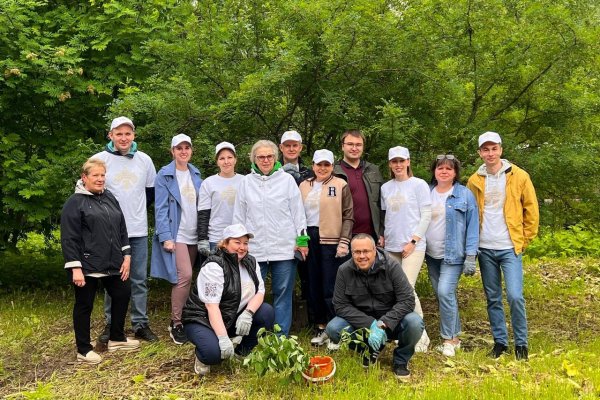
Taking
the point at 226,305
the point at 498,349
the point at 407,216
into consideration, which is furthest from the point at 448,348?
the point at 226,305

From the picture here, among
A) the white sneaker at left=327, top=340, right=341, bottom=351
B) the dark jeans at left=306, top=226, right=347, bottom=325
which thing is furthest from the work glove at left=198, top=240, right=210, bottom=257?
the white sneaker at left=327, top=340, right=341, bottom=351

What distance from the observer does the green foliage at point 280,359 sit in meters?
4.29

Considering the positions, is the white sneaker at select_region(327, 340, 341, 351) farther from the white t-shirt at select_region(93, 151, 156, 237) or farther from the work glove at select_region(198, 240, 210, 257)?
the white t-shirt at select_region(93, 151, 156, 237)

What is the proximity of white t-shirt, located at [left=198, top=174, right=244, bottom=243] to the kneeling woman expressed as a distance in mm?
642

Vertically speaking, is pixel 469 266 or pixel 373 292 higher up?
pixel 469 266

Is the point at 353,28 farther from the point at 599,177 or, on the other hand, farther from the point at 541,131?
the point at 599,177

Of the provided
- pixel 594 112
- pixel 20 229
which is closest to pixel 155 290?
pixel 20 229

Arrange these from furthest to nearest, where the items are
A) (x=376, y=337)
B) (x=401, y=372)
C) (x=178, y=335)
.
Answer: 1. (x=178, y=335)
2. (x=401, y=372)
3. (x=376, y=337)

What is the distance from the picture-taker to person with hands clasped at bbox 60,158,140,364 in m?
4.94

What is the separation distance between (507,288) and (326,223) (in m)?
1.74

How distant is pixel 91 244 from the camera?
5027 millimetres

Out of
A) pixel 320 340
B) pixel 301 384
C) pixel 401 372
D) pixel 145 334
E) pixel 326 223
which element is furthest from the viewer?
pixel 145 334

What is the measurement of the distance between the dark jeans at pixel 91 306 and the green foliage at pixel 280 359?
1.61 m

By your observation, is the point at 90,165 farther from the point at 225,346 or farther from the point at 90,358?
the point at 225,346
